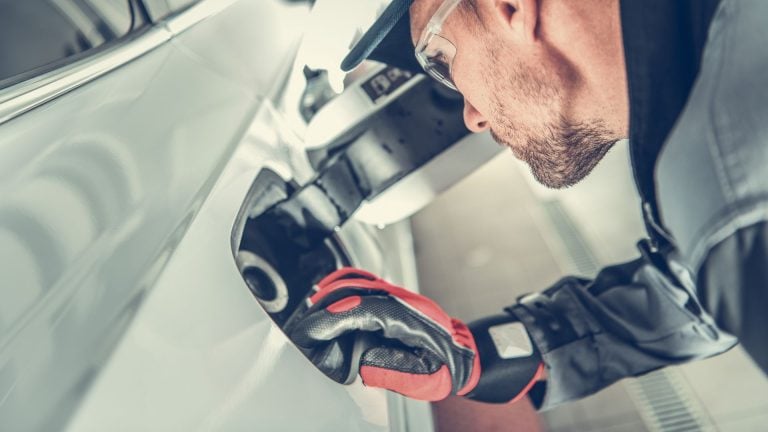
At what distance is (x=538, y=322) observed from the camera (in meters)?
1.11

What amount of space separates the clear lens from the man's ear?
151 mm

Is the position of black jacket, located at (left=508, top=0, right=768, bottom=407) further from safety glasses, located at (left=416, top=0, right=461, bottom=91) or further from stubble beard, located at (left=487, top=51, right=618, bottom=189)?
safety glasses, located at (left=416, top=0, right=461, bottom=91)

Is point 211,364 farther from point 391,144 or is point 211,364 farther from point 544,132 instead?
point 391,144

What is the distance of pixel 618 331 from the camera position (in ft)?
3.69

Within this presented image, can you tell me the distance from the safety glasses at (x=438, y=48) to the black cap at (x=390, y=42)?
5 centimetres

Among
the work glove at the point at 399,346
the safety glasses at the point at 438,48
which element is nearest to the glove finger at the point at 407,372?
the work glove at the point at 399,346

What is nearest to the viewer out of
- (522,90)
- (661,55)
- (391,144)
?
(661,55)

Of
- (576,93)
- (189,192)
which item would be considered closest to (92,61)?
(189,192)

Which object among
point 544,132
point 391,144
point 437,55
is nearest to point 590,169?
point 544,132

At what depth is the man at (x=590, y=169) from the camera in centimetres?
45

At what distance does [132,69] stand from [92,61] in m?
0.05

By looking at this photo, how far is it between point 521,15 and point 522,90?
0.14 meters

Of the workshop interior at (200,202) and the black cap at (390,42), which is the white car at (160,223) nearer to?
the workshop interior at (200,202)

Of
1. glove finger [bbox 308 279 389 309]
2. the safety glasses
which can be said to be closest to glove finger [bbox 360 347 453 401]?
glove finger [bbox 308 279 389 309]
